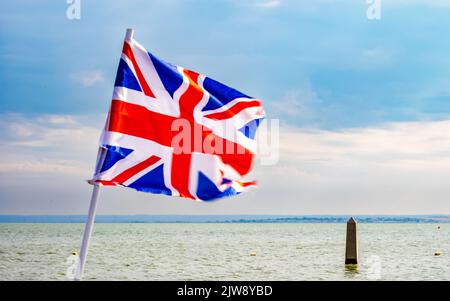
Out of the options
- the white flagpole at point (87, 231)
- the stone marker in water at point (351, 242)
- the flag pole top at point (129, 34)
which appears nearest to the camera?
the white flagpole at point (87, 231)

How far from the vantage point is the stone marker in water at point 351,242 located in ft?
108

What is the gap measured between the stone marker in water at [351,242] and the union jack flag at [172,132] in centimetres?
2156

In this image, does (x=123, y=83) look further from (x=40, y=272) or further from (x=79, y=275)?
(x=40, y=272)

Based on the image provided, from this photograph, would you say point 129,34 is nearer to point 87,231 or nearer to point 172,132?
point 172,132

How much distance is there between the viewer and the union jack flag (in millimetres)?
10945

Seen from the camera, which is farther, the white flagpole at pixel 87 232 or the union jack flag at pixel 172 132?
the union jack flag at pixel 172 132

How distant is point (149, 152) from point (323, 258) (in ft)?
121

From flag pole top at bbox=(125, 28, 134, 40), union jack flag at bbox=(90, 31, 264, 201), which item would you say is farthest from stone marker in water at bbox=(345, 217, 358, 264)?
flag pole top at bbox=(125, 28, 134, 40)

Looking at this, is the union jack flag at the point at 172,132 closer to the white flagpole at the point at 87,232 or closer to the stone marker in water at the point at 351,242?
the white flagpole at the point at 87,232

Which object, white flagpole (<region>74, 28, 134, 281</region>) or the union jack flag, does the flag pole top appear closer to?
the union jack flag

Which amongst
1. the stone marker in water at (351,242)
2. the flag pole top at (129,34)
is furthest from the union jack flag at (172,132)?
the stone marker in water at (351,242)

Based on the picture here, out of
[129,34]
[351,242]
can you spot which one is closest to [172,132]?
[129,34]

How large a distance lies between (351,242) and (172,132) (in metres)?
24.1

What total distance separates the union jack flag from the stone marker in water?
21.6 m
